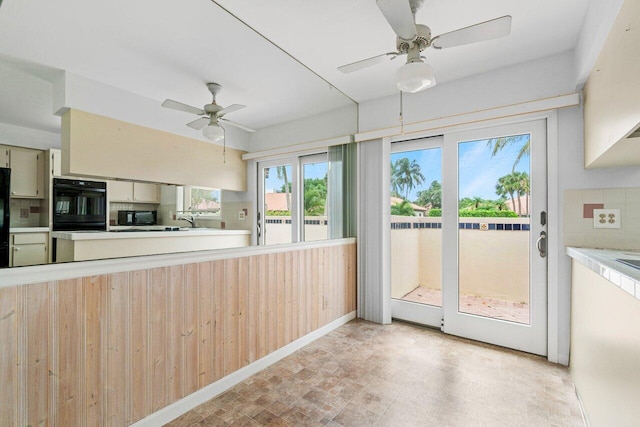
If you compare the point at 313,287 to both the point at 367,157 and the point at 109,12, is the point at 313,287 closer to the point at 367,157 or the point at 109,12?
the point at 367,157

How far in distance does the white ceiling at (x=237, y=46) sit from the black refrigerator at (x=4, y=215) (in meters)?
0.24

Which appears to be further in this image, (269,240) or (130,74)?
(269,240)

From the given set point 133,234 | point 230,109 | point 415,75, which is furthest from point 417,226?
point 133,234

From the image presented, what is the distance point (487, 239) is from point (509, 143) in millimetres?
928

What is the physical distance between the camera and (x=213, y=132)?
82.5 inches

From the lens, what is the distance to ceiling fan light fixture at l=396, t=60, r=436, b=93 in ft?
5.81

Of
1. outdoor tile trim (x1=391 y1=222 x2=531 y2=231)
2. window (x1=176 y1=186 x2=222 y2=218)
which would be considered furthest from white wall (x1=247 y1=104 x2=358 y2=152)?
outdoor tile trim (x1=391 y1=222 x2=531 y2=231)

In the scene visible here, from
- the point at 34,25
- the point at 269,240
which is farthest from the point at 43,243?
the point at 269,240

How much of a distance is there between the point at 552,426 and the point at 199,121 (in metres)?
2.87

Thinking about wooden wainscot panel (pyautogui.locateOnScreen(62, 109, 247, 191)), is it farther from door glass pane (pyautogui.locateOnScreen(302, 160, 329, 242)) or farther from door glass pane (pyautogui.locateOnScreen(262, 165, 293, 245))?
door glass pane (pyautogui.locateOnScreen(302, 160, 329, 242))

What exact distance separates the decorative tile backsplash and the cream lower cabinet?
134 inches

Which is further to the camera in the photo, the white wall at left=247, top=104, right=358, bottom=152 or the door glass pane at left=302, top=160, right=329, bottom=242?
the door glass pane at left=302, top=160, right=329, bottom=242

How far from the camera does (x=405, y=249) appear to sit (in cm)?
339

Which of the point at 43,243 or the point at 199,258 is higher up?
the point at 43,243
